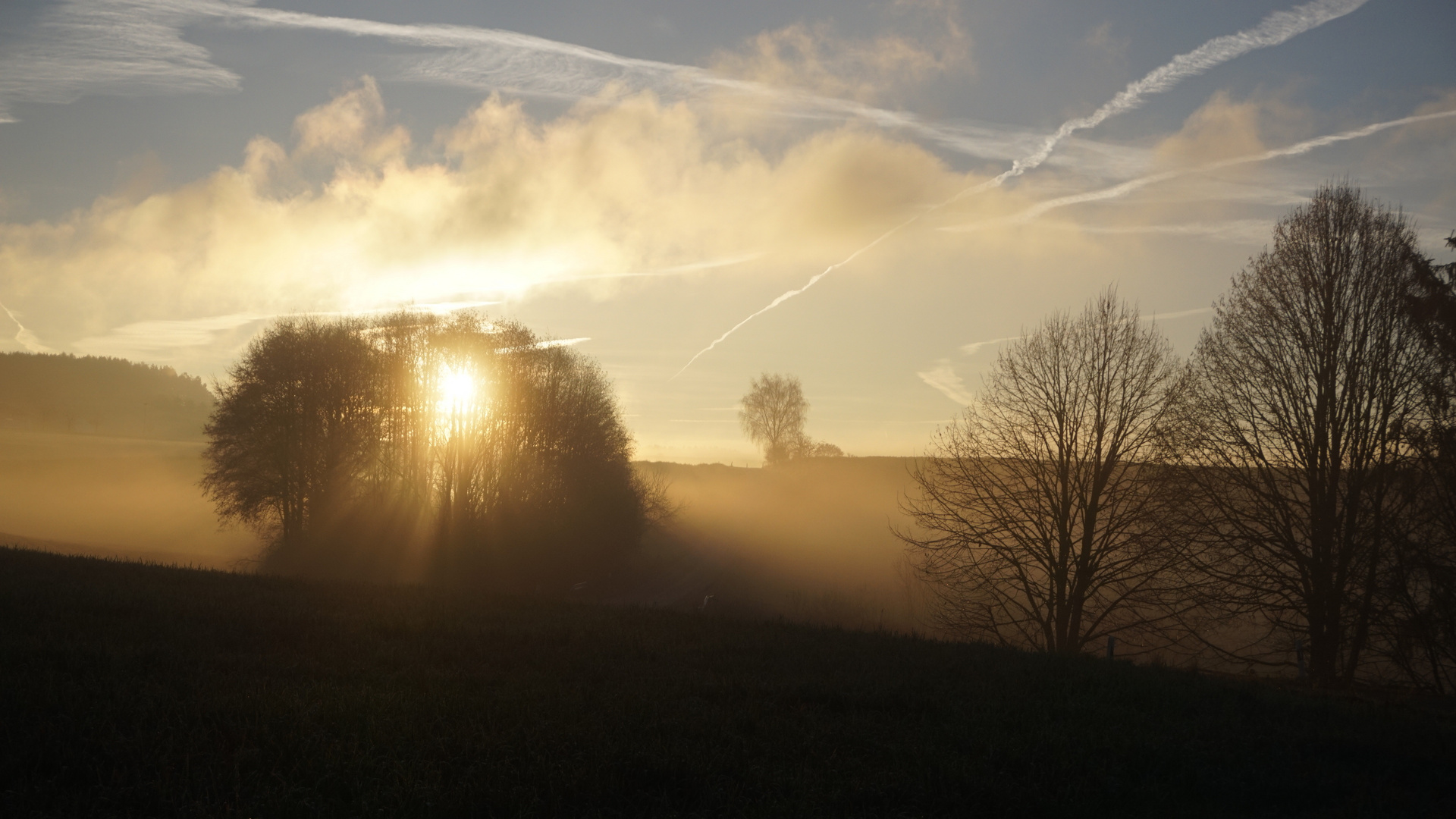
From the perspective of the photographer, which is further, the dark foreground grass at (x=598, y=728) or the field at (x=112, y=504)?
the field at (x=112, y=504)

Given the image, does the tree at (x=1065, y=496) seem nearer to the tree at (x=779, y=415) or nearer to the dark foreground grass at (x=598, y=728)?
the dark foreground grass at (x=598, y=728)

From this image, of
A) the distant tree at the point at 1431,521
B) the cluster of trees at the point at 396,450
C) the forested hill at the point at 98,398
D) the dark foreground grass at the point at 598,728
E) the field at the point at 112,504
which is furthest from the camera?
the forested hill at the point at 98,398

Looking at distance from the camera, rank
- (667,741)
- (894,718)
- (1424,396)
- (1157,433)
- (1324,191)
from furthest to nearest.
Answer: (1157,433), (1324,191), (1424,396), (894,718), (667,741)

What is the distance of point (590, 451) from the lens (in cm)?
4806

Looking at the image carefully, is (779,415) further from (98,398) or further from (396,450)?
(98,398)

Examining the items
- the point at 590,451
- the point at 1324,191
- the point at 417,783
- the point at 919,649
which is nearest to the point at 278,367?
the point at 590,451

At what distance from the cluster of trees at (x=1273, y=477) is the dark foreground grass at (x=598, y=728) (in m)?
9.39

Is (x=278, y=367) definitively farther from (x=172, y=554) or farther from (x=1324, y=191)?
(x=1324, y=191)

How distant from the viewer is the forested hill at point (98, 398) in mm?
137625

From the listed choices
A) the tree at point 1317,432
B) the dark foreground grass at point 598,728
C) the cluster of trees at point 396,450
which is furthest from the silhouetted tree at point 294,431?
the tree at point 1317,432

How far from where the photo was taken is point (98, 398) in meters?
163

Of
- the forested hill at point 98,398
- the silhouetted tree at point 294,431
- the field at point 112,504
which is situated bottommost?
the field at point 112,504

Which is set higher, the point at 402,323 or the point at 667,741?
the point at 402,323

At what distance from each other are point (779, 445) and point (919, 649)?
83.3 m
